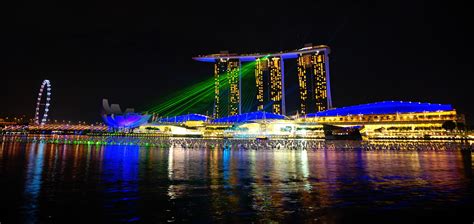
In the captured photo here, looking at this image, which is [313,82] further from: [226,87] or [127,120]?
[127,120]

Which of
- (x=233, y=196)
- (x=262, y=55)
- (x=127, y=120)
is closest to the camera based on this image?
(x=233, y=196)

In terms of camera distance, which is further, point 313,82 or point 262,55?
point 262,55

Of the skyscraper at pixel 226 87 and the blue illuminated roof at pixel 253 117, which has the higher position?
the skyscraper at pixel 226 87

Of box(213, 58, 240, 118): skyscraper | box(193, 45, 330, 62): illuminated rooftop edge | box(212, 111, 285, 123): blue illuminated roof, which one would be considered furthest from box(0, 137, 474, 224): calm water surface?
box(213, 58, 240, 118): skyscraper

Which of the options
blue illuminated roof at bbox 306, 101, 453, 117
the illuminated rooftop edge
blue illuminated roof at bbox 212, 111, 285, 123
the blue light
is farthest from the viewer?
the blue light

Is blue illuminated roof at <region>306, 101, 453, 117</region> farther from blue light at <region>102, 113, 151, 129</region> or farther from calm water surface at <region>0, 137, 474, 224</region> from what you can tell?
calm water surface at <region>0, 137, 474, 224</region>

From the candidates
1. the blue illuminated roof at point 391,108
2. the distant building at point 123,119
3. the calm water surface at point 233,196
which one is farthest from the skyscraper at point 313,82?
the calm water surface at point 233,196

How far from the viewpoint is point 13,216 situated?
823 centimetres

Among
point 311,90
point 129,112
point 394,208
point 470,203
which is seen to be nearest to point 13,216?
point 394,208

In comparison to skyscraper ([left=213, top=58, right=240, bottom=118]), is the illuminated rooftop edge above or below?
above

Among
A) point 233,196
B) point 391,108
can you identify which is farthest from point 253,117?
point 233,196

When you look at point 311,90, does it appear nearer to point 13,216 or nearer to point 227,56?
point 227,56

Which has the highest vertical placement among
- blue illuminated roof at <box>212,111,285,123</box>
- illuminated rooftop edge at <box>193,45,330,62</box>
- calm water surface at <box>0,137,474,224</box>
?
illuminated rooftop edge at <box>193,45,330,62</box>

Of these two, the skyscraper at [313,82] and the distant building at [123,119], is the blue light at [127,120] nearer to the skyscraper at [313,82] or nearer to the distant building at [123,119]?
the distant building at [123,119]
